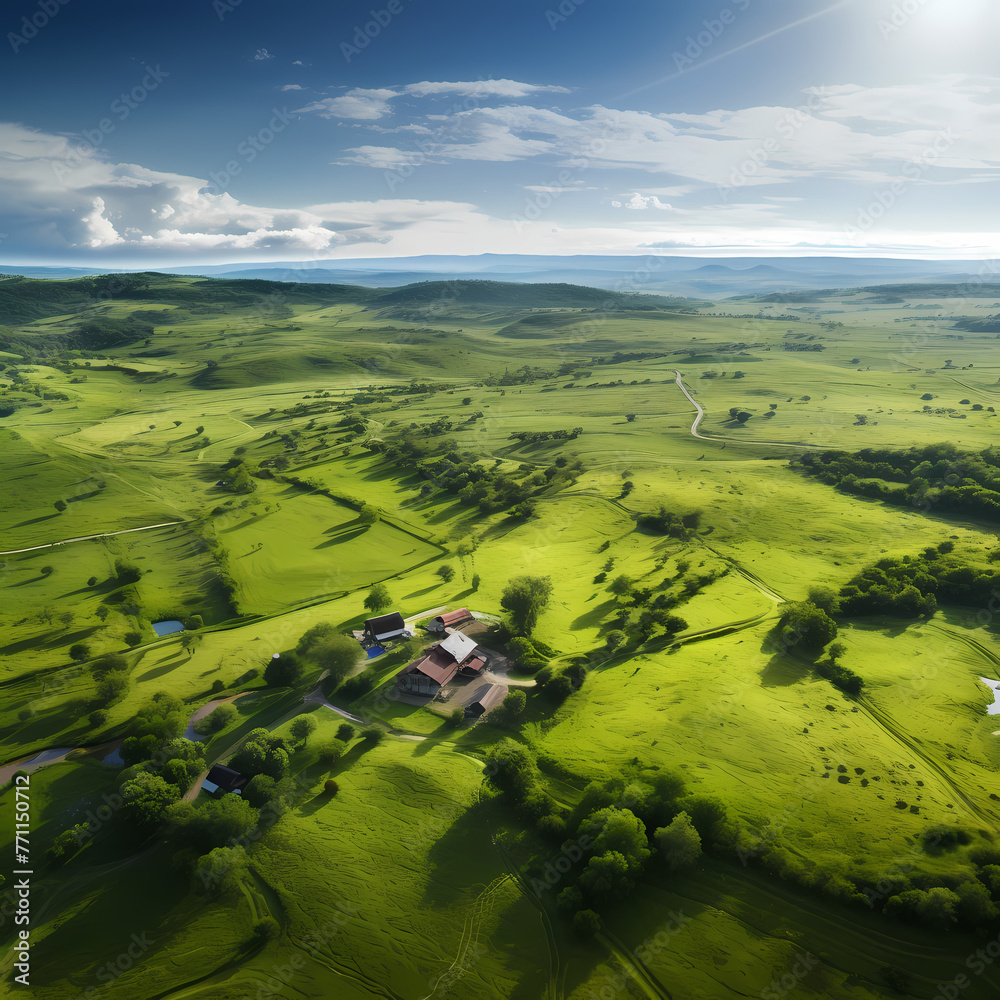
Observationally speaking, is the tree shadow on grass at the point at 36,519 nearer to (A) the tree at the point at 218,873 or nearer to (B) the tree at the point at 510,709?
(A) the tree at the point at 218,873

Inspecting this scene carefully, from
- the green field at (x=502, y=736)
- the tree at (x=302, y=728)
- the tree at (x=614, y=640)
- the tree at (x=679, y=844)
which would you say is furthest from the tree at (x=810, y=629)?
the tree at (x=302, y=728)

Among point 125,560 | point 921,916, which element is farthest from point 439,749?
point 125,560

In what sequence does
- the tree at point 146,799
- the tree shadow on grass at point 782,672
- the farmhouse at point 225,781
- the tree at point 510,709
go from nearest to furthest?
the tree at point 146,799
the farmhouse at point 225,781
the tree at point 510,709
the tree shadow on grass at point 782,672

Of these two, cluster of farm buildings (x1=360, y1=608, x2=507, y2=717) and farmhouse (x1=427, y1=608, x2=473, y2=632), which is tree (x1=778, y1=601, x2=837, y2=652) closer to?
cluster of farm buildings (x1=360, y1=608, x2=507, y2=717)

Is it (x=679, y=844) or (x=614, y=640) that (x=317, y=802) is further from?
(x=614, y=640)

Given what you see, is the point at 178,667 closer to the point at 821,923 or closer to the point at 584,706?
the point at 584,706

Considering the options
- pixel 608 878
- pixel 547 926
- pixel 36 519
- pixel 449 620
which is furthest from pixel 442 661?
pixel 36 519
